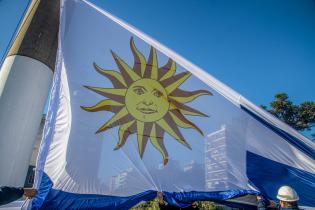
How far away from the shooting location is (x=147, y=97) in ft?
16.2

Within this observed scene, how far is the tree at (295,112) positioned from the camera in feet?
98.6

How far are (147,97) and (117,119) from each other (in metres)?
0.72

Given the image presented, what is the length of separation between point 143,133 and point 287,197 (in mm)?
2362

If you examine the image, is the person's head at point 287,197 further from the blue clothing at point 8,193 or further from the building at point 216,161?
the blue clothing at point 8,193

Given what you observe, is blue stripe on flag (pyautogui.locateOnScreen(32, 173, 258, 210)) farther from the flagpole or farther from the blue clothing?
the flagpole

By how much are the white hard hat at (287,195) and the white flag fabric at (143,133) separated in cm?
34

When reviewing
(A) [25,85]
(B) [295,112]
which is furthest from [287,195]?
(B) [295,112]

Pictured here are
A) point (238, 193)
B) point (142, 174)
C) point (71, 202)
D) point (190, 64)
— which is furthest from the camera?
point (190, 64)

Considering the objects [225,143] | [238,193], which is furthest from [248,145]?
[238,193]

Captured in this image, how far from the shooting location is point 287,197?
13.9 feet

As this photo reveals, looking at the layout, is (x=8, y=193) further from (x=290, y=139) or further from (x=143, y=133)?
(x=290, y=139)

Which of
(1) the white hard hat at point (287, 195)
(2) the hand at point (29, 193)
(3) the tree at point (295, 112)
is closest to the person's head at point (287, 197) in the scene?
(1) the white hard hat at point (287, 195)

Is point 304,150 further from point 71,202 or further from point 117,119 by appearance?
point 71,202

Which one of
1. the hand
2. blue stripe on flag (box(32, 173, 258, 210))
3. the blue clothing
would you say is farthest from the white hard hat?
the blue clothing
